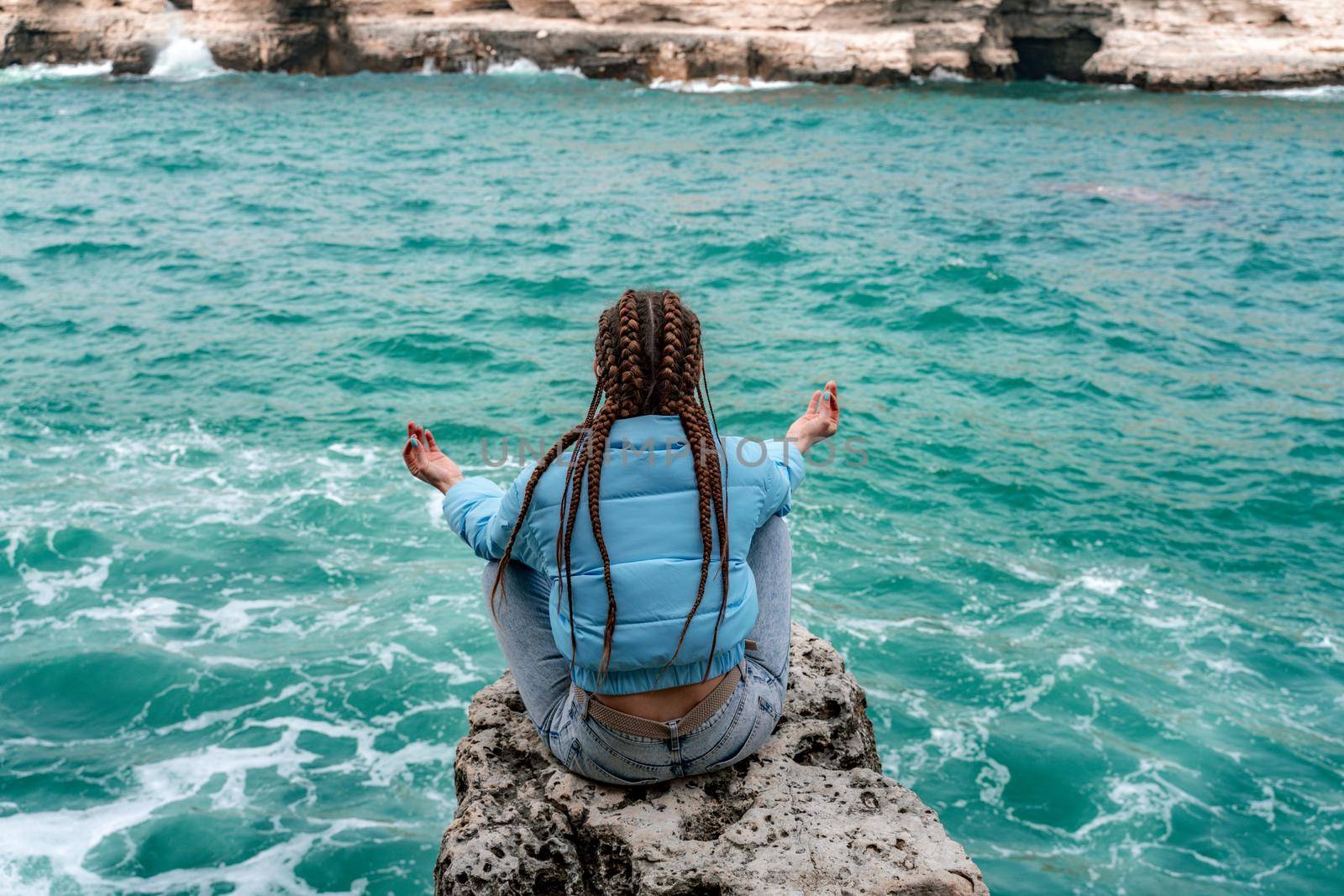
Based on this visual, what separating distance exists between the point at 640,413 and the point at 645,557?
373 millimetres

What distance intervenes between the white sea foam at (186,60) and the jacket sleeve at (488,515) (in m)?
34.2

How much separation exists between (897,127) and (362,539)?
2007cm

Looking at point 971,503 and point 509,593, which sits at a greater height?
point 509,593

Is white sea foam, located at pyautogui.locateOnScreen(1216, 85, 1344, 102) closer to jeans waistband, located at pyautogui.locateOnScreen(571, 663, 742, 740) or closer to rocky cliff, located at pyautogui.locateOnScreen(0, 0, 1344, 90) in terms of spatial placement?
rocky cliff, located at pyautogui.locateOnScreen(0, 0, 1344, 90)

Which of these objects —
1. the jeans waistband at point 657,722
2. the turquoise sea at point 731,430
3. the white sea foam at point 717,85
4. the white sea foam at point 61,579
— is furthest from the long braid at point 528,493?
the white sea foam at point 717,85

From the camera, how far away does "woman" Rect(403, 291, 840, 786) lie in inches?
115

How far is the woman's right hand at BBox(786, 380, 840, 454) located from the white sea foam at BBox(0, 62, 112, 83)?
34.6 meters

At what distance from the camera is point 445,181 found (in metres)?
19.6

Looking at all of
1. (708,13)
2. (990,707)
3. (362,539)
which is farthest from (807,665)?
(708,13)

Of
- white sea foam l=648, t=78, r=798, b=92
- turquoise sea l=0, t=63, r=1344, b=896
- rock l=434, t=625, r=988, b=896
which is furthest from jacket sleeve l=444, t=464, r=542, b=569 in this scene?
white sea foam l=648, t=78, r=798, b=92

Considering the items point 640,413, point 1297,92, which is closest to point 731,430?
point 640,413

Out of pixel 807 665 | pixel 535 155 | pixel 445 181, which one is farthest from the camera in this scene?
pixel 535 155

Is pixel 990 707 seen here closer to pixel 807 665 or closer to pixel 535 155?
pixel 807 665

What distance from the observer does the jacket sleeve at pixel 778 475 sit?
310 centimetres
